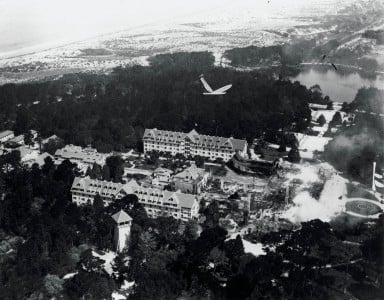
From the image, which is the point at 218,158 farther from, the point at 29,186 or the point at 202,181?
the point at 29,186

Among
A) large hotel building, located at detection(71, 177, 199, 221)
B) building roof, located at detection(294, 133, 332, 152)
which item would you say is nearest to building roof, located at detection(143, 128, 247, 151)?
building roof, located at detection(294, 133, 332, 152)

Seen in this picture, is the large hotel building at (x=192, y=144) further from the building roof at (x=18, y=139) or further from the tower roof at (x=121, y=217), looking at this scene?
the tower roof at (x=121, y=217)

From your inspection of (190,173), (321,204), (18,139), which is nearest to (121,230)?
(190,173)

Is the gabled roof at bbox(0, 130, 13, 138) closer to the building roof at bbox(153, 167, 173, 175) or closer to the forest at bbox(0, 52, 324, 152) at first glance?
the forest at bbox(0, 52, 324, 152)

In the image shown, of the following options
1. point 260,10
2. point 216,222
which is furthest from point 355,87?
point 216,222

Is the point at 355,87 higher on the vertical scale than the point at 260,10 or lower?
lower

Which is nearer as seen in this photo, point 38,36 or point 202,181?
point 202,181
